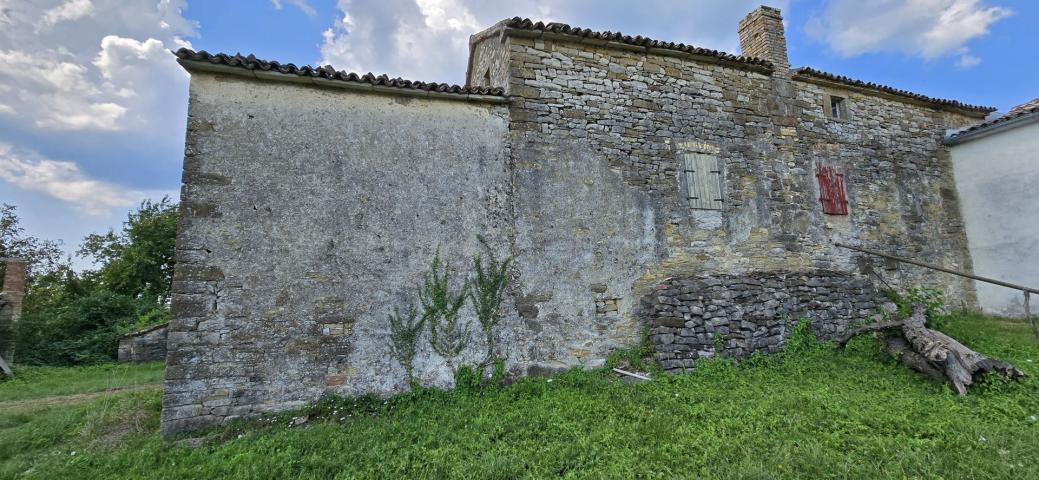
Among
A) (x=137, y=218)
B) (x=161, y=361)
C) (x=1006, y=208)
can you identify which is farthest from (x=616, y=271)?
(x=137, y=218)

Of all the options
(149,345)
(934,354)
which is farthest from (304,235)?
(149,345)

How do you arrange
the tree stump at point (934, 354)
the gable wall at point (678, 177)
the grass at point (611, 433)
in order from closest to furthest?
the grass at point (611, 433), the tree stump at point (934, 354), the gable wall at point (678, 177)

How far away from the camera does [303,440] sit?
14.9ft

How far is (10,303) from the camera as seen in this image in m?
11.6

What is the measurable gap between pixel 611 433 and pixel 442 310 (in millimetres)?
2801

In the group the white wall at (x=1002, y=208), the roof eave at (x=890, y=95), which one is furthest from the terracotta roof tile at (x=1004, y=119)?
the roof eave at (x=890, y=95)

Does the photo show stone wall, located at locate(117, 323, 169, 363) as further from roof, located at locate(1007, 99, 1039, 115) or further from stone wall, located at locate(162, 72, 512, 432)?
roof, located at locate(1007, 99, 1039, 115)

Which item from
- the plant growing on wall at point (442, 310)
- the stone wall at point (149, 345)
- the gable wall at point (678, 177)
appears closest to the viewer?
the plant growing on wall at point (442, 310)

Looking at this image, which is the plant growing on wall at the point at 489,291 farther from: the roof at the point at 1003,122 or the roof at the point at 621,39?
the roof at the point at 1003,122

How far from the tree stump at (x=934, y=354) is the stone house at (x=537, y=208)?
0.86m

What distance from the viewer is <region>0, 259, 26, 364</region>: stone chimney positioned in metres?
11.2

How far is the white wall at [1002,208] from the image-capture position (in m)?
8.71

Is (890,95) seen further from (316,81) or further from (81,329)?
(81,329)

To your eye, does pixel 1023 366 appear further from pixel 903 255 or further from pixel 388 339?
pixel 388 339
